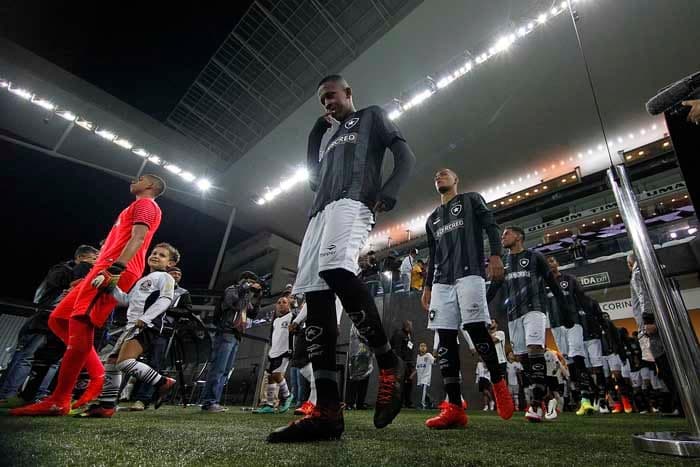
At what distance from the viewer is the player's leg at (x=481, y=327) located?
2.44m

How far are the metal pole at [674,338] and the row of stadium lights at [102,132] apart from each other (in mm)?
13773

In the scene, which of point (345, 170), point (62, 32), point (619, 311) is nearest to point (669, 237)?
point (619, 311)

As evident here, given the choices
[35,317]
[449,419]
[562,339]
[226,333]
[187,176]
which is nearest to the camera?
[449,419]

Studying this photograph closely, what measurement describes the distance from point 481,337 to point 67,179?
50.5ft

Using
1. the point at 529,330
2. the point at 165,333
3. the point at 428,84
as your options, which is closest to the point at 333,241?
the point at 529,330

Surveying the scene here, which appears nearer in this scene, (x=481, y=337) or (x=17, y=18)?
(x=481, y=337)

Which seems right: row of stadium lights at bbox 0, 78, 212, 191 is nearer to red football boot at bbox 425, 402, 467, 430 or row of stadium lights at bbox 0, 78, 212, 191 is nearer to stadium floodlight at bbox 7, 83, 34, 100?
stadium floodlight at bbox 7, 83, 34, 100

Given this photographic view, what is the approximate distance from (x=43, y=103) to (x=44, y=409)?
38.6 feet

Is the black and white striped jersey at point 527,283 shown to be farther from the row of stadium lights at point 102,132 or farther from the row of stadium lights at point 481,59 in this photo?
the row of stadium lights at point 102,132

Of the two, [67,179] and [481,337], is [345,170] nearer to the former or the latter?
[481,337]

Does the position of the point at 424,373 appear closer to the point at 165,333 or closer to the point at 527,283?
the point at 527,283

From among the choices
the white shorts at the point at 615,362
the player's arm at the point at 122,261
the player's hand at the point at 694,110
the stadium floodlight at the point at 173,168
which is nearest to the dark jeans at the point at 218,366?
the player's arm at the point at 122,261

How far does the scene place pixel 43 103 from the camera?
9.97 metres

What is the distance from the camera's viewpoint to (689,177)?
4.09 feet
